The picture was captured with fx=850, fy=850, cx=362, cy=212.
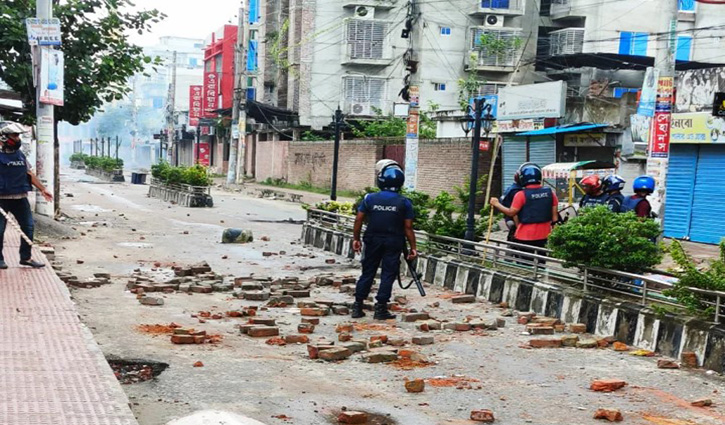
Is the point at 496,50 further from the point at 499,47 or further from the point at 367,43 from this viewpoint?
the point at 367,43

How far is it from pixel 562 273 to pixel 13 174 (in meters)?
6.93

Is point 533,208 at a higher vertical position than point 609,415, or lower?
higher

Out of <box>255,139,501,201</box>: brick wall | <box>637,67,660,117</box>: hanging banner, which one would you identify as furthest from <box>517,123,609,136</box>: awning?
<box>637,67,660,117</box>: hanging banner

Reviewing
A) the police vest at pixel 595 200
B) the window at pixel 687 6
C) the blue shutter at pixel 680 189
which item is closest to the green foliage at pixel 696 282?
the police vest at pixel 595 200

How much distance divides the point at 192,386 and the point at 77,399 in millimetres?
1617

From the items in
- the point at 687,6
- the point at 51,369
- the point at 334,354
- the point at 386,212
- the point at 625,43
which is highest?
the point at 687,6

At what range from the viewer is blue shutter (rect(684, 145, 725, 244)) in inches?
778

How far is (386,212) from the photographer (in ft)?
32.6

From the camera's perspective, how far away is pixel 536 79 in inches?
1964

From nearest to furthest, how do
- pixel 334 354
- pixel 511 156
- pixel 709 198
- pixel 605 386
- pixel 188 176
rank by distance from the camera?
pixel 605 386, pixel 334 354, pixel 709 198, pixel 511 156, pixel 188 176

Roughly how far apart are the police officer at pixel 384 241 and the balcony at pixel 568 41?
3587 cm

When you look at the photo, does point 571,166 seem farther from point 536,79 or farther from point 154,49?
point 154,49

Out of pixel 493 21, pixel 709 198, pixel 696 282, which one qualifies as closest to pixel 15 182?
pixel 696 282

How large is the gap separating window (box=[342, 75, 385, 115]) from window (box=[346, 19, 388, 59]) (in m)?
1.49
